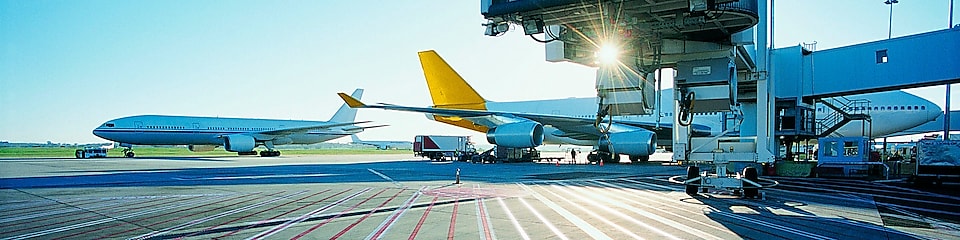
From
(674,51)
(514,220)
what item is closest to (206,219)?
(514,220)

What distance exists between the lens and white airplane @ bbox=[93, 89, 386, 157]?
1759 inches

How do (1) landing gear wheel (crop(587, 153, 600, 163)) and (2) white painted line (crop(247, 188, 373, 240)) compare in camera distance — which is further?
(1) landing gear wheel (crop(587, 153, 600, 163))

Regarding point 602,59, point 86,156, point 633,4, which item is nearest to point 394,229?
point 633,4

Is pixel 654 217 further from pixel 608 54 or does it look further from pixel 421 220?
pixel 608 54

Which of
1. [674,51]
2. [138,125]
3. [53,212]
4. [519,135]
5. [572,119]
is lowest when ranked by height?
[53,212]

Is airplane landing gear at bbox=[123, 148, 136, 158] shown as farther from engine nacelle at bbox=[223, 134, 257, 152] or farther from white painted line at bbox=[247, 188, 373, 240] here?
white painted line at bbox=[247, 188, 373, 240]

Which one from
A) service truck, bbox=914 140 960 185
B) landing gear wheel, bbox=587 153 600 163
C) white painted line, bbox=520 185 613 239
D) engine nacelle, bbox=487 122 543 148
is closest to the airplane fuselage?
landing gear wheel, bbox=587 153 600 163

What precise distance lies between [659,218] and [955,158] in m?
13.7

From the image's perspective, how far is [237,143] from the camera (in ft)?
157

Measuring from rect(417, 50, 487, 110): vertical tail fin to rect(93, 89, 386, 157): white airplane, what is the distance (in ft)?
51.1

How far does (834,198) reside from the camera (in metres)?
12.2

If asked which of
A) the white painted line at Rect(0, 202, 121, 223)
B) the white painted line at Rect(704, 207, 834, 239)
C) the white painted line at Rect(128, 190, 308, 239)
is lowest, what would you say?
the white painted line at Rect(0, 202, 121, 223)

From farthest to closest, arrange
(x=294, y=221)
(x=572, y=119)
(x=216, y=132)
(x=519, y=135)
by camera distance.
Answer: (x=216, y=132) < (x=572, y=119) < (x=519, y=135) < (x=294, y=221)

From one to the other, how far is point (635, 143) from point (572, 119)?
3.35 m
